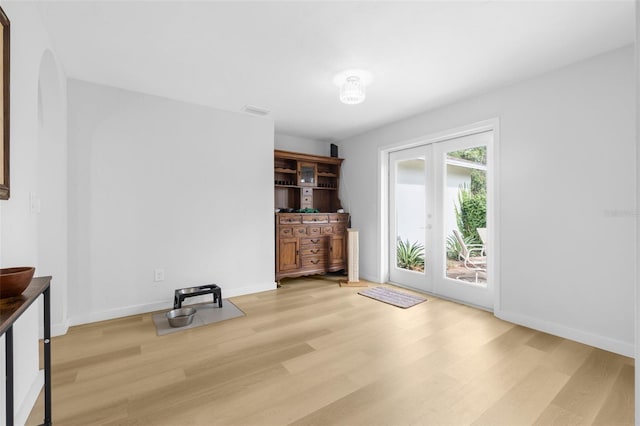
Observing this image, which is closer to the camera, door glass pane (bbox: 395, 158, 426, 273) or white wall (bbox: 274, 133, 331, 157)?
door glass pane (bbox: 395, 158, 426, 273)

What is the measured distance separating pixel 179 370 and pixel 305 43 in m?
2.54

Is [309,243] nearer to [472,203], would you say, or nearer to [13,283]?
[472,203]

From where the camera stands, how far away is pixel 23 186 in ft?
5.16

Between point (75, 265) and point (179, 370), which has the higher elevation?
point (75, 265)

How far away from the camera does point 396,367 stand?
1.99m

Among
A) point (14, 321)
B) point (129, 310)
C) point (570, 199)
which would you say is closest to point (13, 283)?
point (14, 321)

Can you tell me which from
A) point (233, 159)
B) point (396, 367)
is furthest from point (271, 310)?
point (233, 159)

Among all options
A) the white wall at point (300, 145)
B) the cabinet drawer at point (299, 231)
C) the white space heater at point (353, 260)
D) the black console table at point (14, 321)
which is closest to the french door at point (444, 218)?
the white space heater at point (353, 260)

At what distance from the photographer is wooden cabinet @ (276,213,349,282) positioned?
4.09 metres

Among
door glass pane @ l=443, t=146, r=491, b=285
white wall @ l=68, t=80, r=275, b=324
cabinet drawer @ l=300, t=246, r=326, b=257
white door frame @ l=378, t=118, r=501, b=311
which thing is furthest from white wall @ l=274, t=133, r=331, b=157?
door glass pane @ l=443, t=146, r=491, b=285

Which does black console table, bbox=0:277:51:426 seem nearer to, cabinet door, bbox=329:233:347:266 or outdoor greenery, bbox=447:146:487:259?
cabinet door, bbox=329:233:347:266

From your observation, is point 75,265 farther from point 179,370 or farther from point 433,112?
point 433,112

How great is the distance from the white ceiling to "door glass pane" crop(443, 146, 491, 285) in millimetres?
761

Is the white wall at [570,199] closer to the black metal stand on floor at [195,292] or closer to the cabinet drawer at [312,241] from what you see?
the cabinet drawer at [312,241]
